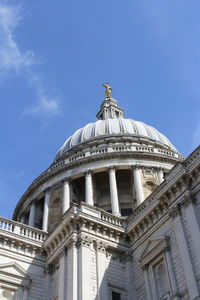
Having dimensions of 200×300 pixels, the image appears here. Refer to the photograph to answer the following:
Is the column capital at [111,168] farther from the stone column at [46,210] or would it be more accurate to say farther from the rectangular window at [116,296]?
the rectangular window at [116,296]

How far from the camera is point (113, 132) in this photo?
45.3m

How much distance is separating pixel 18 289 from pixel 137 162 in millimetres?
19176

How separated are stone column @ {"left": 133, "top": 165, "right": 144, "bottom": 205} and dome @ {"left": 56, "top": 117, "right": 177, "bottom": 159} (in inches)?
262

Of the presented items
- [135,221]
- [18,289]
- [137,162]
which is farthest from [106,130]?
[18,289]

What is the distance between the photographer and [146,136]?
45375mm

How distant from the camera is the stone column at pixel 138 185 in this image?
118ft

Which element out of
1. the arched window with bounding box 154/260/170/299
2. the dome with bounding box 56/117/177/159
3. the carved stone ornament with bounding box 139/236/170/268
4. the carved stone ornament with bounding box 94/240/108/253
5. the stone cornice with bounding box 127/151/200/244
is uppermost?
the dome with bounding box 56/117/177/159

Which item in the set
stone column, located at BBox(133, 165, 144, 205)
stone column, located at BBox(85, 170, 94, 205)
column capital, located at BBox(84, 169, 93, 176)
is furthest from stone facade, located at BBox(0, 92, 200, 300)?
column capital, located at BBox(84, 169, 93, 176)

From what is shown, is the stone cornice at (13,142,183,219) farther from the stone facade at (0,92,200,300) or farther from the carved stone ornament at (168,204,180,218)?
the carved stone ornament at (168,204,180,218)

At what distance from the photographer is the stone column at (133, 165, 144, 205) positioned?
3597cm

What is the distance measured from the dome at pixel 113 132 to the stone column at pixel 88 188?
6.52 meters

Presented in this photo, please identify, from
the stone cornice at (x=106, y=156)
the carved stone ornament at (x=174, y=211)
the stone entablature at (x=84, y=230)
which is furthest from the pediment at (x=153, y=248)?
the stone cornice at (x=106, y=156)

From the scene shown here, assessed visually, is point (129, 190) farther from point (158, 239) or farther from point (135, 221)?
point (158, 239)

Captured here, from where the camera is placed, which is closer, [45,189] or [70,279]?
[70,279]
